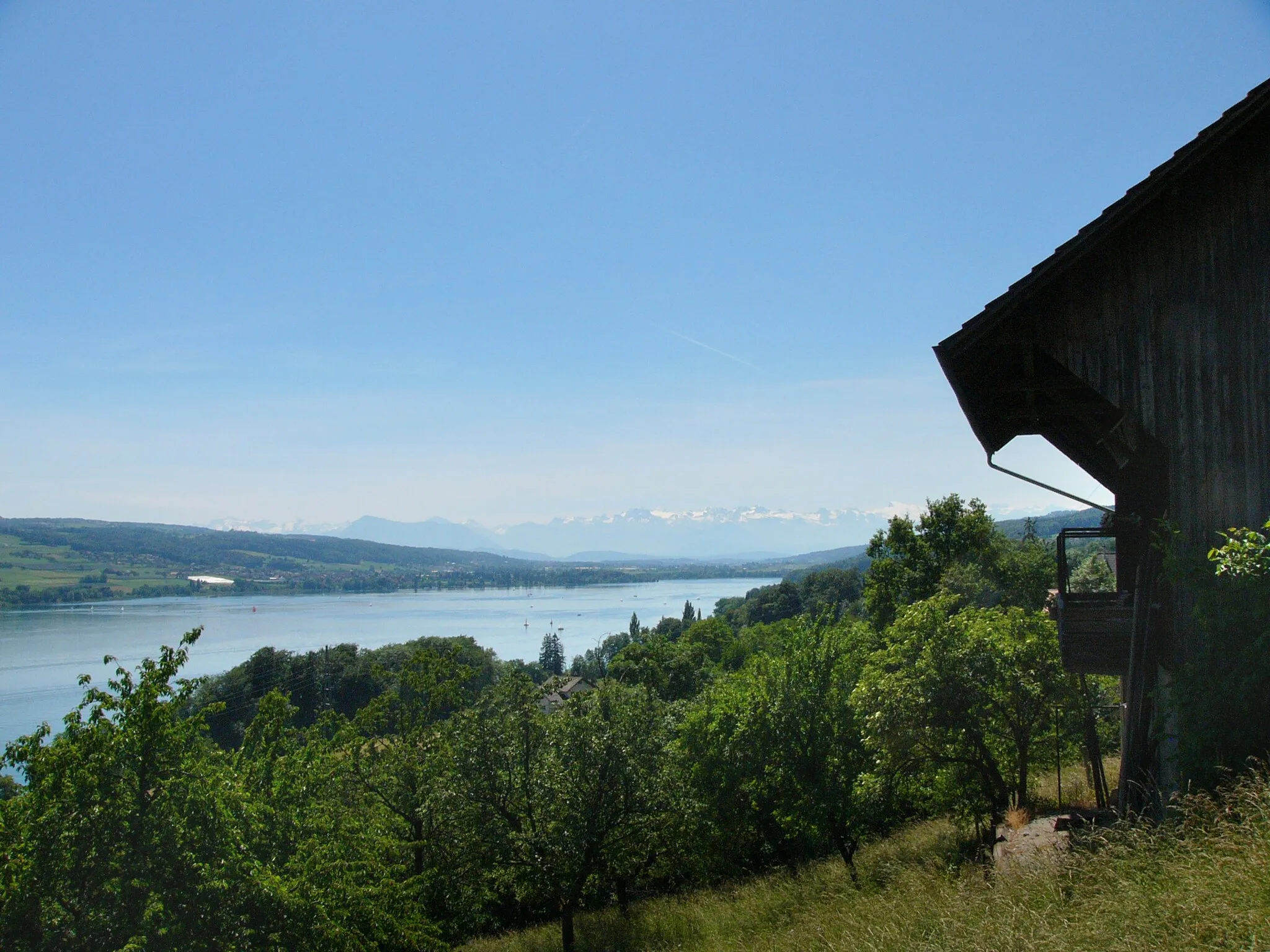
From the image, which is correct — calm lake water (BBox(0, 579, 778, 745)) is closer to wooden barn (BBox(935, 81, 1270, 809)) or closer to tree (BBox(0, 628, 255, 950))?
tree (BBox(0, 628, 255, 950))

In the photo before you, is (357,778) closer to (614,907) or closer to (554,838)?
(554,838)

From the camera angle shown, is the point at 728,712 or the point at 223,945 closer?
the point at 223,945

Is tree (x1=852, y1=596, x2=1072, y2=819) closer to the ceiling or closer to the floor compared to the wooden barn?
closer to the floor

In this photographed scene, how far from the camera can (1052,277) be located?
717 centimetres

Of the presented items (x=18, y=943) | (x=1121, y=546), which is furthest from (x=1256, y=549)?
(x=18, y=943)

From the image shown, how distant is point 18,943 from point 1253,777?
33.6 ft

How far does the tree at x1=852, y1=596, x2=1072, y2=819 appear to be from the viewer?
12453mm

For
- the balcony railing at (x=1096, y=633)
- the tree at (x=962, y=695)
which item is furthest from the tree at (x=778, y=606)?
the balcony railing at (x=1096, y=633)

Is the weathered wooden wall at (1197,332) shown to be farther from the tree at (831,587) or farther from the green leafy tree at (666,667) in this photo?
the tree at (831,587)

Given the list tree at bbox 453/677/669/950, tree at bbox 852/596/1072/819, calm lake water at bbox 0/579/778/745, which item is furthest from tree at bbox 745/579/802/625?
tree at bbox 852/596/1072/819

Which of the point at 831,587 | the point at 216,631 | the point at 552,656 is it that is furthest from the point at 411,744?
the point at 216,631

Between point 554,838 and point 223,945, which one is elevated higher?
point 223,945

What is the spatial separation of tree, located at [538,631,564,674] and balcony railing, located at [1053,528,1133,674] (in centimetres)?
9791

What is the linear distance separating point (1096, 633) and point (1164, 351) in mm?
2784
